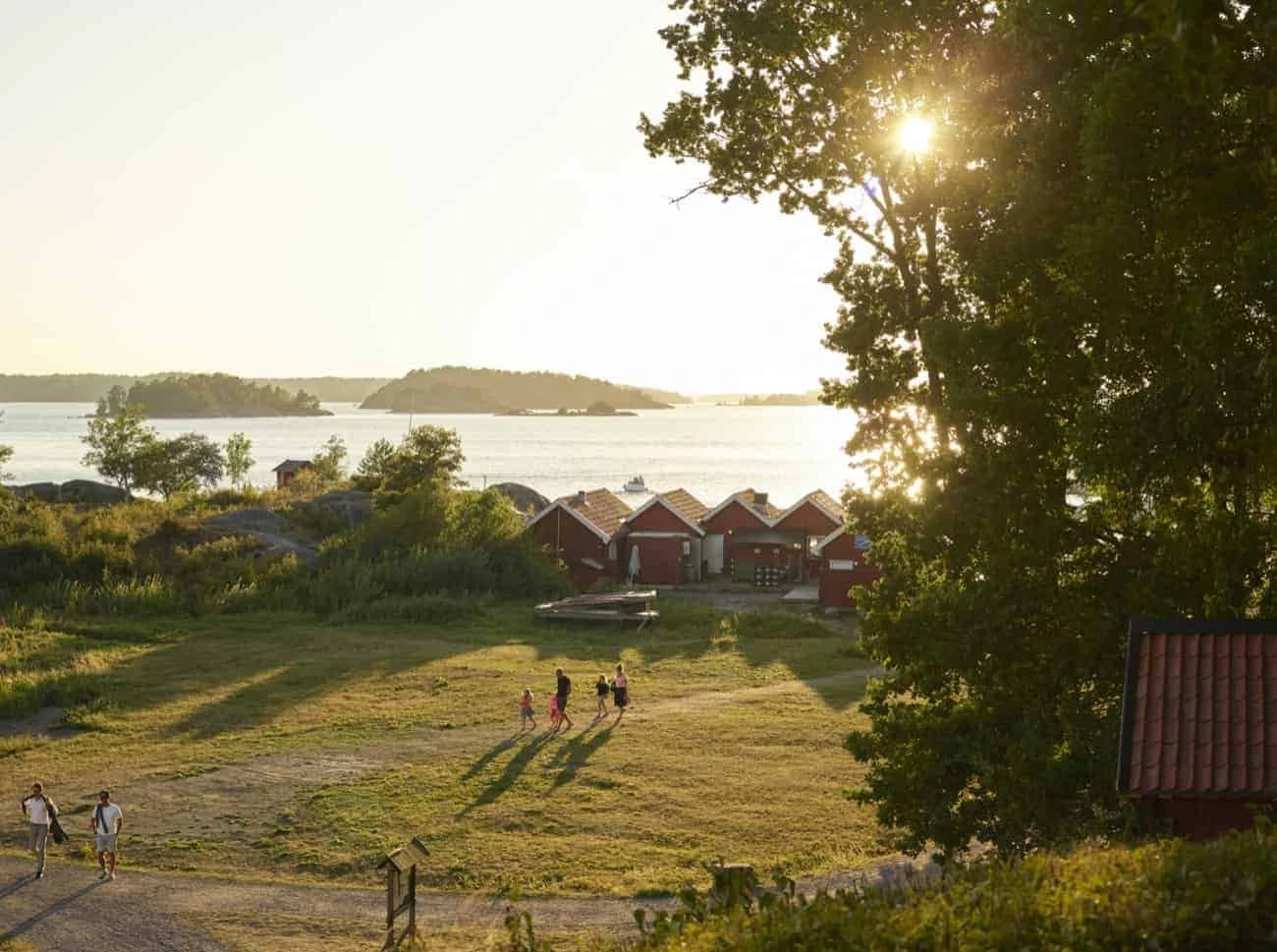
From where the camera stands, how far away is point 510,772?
93.8 ft

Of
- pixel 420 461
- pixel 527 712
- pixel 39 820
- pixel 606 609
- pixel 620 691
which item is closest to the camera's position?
pixel 39 820

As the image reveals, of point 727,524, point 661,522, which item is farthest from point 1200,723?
point 727,524

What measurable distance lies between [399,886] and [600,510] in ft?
161

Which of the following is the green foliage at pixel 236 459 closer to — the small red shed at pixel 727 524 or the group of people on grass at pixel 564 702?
the small red shed at pixel 727 524

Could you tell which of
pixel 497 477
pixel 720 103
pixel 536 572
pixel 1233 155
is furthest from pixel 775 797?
pixel 497 477

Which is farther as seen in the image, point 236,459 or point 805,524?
point 236,459

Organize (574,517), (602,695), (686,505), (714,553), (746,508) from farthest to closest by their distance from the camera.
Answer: (686,505) < (714,553) < (746,508) < (574,517) < (602,695)

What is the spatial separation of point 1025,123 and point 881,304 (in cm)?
369

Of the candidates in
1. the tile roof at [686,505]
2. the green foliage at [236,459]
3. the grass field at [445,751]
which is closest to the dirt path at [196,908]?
the grass field at [445,751]

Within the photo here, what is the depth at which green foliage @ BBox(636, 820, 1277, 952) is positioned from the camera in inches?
352

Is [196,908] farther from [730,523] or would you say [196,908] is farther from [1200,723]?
[730,523]

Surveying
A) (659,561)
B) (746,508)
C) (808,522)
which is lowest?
(659,561)

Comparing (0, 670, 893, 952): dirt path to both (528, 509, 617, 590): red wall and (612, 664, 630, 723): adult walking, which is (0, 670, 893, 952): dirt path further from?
(528, 509, 617, 590): red wall

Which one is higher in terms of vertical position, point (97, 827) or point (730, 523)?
point (730, 523)
